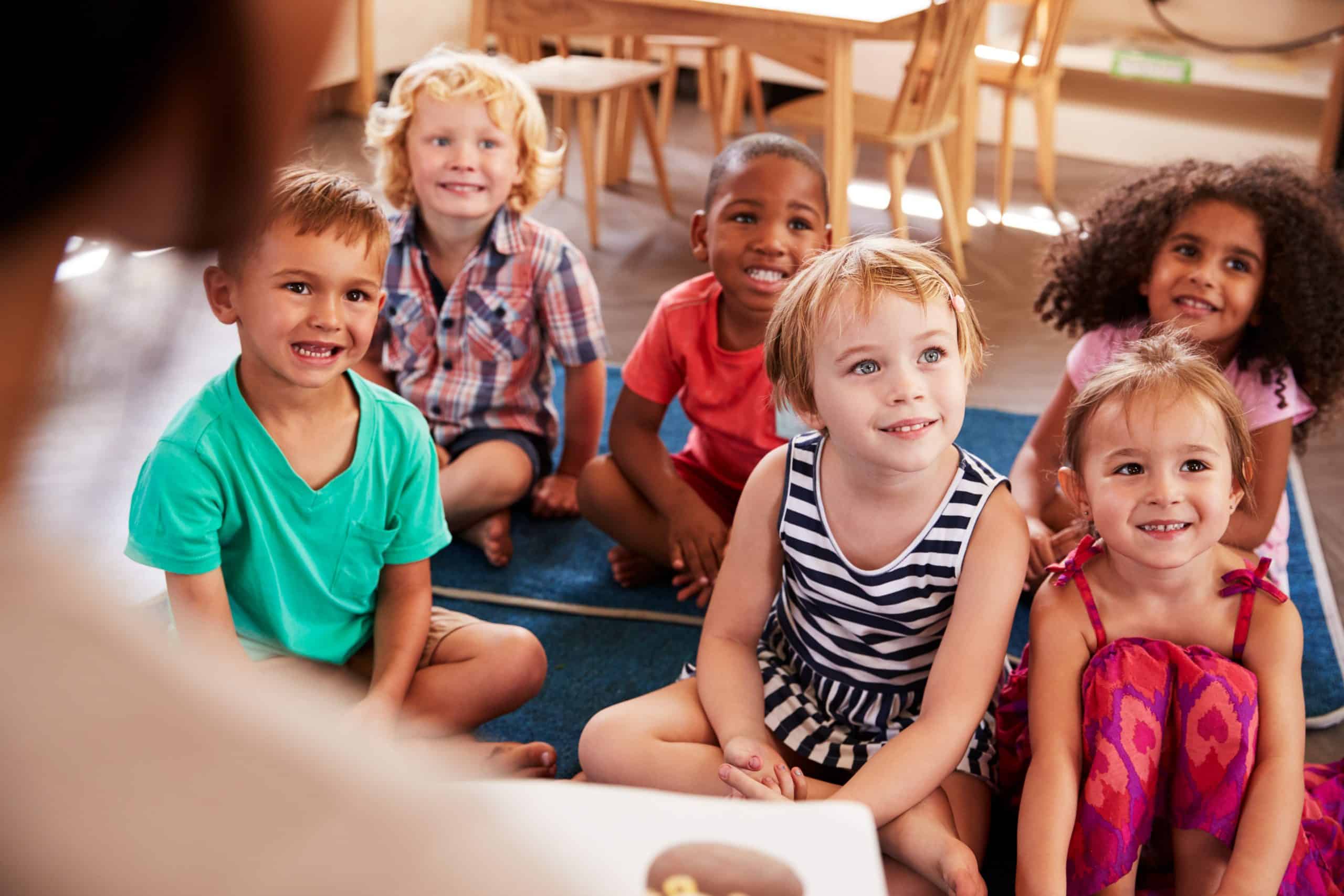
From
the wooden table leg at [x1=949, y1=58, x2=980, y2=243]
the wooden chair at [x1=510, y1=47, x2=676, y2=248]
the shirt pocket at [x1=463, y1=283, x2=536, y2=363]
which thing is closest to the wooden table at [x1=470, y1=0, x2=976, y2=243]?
the wooden chair at [x1=510, y1=47, x2=676, y2=248]

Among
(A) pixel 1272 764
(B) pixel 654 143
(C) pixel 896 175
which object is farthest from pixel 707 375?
(B) pixel 654 143

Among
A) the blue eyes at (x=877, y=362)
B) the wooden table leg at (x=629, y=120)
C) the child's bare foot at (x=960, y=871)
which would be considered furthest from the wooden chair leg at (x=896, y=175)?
the child's bare foot at (x=960, y=871)

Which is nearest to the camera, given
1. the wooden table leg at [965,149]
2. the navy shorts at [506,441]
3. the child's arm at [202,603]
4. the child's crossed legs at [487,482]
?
the child's arm at [202,603]

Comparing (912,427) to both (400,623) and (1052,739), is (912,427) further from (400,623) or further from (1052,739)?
(400,623)

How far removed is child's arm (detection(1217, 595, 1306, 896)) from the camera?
3.43 feet

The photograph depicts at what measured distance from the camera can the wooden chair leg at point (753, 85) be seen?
432cm

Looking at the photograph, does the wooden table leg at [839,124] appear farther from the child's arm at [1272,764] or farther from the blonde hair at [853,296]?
the child's arm at [1272,764]

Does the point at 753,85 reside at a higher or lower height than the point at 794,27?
lower

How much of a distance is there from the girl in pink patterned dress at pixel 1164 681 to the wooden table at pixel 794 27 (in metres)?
1.42

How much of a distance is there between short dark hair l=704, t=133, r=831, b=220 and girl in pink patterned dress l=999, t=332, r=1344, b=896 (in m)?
0.59

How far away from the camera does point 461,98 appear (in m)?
1.83

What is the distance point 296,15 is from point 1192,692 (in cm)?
104

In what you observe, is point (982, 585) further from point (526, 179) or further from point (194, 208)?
point (526, 179)

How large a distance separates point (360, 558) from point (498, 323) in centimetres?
71
